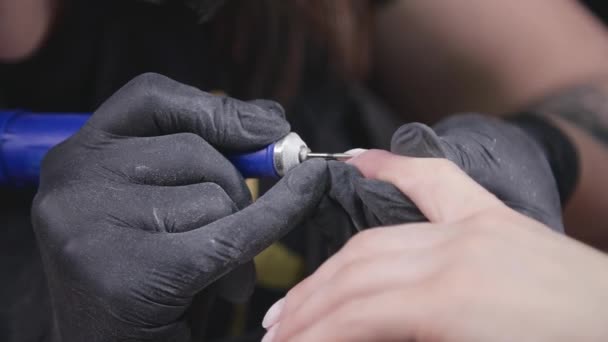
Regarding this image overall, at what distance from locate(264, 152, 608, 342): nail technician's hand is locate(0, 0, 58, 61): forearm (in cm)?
42

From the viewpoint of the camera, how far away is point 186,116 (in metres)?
0.41

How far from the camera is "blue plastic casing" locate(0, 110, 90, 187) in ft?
1.49

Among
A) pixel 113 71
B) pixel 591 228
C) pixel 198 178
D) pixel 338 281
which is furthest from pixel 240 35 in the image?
pixel 591 228

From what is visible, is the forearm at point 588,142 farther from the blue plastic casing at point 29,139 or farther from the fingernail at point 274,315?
the blue plastic casing at point 29,139

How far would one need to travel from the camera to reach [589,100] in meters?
0.78

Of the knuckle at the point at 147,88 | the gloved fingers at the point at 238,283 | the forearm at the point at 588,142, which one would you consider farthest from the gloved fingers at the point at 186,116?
the forearm at the point at 588,142

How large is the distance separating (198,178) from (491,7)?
0.60 m

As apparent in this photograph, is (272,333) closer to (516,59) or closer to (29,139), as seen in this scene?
(29,139)

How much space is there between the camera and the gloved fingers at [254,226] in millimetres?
375

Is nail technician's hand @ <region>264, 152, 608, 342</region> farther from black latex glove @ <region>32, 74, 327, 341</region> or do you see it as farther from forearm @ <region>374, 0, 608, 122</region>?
forearm @ <region>374, 0, 608, 122</region>

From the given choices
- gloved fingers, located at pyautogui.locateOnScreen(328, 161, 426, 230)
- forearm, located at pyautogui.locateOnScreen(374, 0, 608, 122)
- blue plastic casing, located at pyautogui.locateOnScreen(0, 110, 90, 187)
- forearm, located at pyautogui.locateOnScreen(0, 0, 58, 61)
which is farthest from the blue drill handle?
forearm, located at pyautogui.locateOnScreen(374, 0, 608, 122)

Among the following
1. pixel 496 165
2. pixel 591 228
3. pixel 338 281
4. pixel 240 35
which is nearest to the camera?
pixel 338 281

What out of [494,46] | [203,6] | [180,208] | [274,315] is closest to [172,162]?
[180,208]

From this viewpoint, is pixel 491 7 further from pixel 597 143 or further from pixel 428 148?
pixel 428 148
